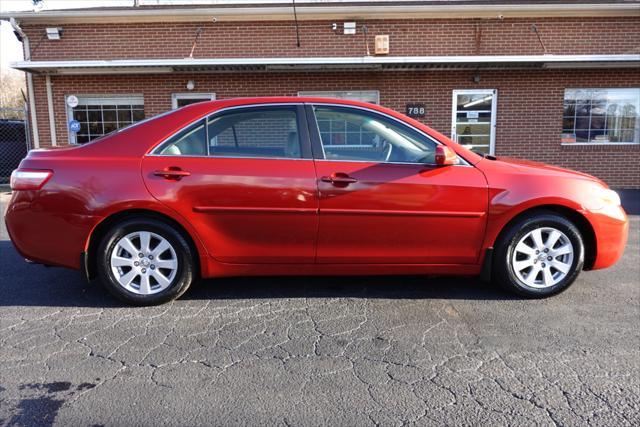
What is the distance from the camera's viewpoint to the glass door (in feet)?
34.1

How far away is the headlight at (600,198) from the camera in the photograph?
3840 millimetres

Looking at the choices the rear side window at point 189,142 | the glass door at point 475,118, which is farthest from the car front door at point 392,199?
the glass door at point 475,118

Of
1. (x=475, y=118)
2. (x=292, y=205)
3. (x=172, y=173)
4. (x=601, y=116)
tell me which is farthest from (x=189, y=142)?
(x=601, y=116)

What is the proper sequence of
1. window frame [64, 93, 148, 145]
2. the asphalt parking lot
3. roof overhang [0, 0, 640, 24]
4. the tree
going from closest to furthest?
the asphalt parking lot, roof overhang [0, 0, 640, 24], window frame [64, 93, 148, 145], the tree

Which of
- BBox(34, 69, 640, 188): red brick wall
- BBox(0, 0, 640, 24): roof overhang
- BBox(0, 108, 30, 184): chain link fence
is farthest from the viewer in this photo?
BBox(0, 108, 30, 184): chain link fence

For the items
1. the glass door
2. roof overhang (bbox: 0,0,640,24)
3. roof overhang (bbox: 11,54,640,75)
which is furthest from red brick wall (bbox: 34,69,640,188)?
roof overhang (bbox: 0,0,640,24)

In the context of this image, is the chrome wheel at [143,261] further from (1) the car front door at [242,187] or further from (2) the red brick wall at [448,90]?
(2) the red brick wall at [448,90]

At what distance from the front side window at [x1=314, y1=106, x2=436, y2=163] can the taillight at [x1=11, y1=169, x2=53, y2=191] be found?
2132mm

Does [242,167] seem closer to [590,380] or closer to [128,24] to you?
[590,380]

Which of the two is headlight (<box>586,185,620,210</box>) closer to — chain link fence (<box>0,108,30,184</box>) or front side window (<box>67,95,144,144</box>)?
front side window (<box>67,95,144,144</box>)

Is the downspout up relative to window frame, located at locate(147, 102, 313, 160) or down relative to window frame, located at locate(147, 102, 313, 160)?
up

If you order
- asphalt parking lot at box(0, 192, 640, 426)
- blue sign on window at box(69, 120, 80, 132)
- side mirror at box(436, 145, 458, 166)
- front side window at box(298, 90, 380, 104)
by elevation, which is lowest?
asphalt parking lot at box(0, 192, 640, 426)

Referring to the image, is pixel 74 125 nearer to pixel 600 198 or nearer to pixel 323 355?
pixel 323 355

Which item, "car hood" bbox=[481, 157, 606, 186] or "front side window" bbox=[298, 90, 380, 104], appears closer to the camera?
→ "car hood" bbox=[481, 157, 606, 186]
